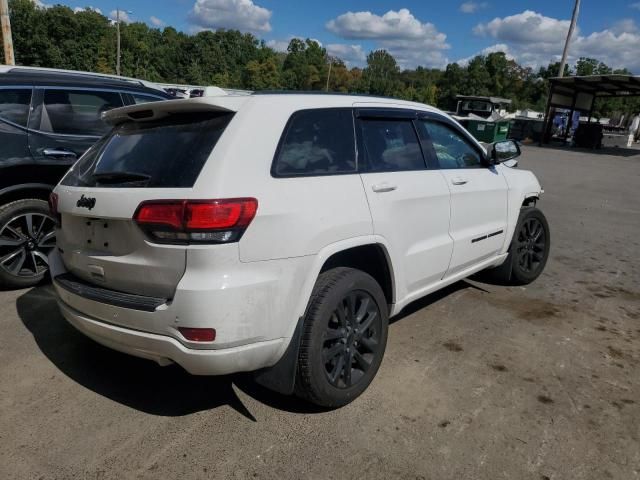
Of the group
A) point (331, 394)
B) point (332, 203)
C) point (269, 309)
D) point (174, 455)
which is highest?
point (332, 203)

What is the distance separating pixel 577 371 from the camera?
11.7 ft

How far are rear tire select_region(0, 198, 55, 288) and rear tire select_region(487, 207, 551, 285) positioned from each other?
4.25 meters

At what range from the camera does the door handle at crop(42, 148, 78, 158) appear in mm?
4586

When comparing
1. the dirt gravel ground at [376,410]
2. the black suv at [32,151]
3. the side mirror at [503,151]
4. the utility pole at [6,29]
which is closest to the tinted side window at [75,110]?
the black suv at [32,151]

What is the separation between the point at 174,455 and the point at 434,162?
2.54 metres

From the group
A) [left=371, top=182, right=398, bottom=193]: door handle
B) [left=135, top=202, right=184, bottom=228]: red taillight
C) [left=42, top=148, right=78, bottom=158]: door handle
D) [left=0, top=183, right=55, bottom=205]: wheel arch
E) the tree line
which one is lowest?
[left=0, top=183, right=55, bottom=205]: wheel arch

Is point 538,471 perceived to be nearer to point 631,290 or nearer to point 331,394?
point 331,394

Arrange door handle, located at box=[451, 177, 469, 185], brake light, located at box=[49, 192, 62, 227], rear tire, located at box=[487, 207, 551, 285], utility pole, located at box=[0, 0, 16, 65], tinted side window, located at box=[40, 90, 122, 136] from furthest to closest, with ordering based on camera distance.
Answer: utility pole, located at box=[0, 0, 16, 65], rear tire, located at box=[487, 207, 551, 285], tinted side window, located at box=[40, 90, 122, 136], door handle, located at box=[451, 177, 469, 185], brake light, located at box=[49, 192, 62, 227]

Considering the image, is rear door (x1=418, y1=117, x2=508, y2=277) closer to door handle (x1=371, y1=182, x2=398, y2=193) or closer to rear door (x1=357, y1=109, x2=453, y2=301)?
rear door (x1=357, y1=109, x2=453, y2=301)

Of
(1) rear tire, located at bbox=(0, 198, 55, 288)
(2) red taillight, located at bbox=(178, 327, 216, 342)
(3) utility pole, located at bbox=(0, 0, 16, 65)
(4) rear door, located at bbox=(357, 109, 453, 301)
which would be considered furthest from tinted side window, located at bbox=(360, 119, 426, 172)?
(3) utility pole, located at bbox=(0, 0, 16, 65)

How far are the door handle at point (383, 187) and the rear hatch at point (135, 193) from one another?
0.96 meters

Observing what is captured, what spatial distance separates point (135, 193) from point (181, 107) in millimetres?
533

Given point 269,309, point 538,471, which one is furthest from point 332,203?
point 538,471

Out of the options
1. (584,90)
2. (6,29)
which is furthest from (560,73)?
(6,29)
